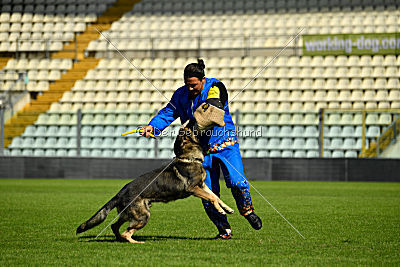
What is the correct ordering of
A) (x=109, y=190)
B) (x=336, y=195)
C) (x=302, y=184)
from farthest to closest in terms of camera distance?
(x=302, y=184), (x=109, y=190), (x=336, y=195)

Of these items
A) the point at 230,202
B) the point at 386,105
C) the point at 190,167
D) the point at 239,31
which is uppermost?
the point at 239,31

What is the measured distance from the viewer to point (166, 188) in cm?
604

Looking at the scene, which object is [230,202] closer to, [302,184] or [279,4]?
[302,184]

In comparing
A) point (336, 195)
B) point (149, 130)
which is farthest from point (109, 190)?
point (149, 130)

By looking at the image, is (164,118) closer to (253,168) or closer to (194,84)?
(194,84)

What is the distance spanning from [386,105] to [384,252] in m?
14.9

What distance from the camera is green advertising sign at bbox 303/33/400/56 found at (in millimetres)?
20703

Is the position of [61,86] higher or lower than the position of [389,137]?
higher

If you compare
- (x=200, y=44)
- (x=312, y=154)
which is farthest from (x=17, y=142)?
(x=312, y=154)

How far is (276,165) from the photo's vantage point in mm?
17922

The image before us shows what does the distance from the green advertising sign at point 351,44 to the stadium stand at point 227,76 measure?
0.26 m

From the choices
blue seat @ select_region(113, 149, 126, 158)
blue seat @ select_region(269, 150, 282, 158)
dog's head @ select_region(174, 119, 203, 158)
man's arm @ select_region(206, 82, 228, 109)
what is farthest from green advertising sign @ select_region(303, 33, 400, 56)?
dog's head @ select_region(174, 119, 203, 158)

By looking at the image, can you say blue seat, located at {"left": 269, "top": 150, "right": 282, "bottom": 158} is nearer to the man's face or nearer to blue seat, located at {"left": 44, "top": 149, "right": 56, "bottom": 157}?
blue seat, located at {"left": 44, "top": 149, "right": 56, "bottom": 157}

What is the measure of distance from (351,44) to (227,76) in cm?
431
